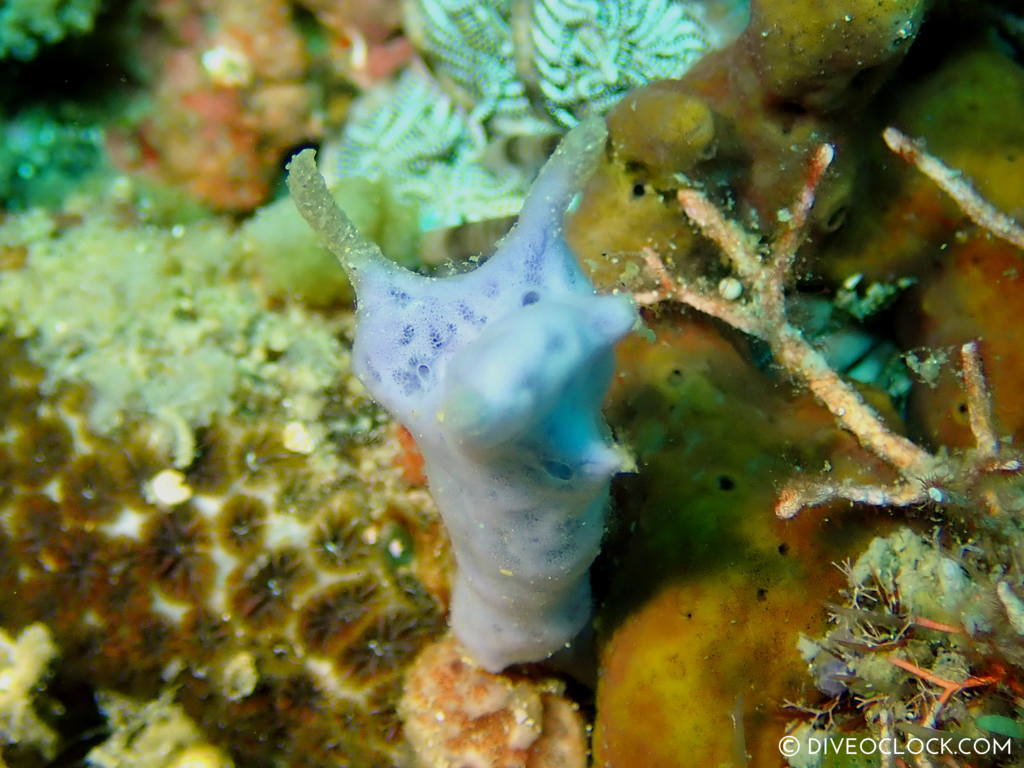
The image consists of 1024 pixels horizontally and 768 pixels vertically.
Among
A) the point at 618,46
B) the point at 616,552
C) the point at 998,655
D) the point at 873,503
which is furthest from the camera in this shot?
the point at 618,46

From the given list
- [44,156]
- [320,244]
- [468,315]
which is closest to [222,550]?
[320,244]

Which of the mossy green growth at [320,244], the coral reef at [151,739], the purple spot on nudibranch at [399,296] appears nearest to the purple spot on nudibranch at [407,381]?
the purple spot on nudibranch at [399,296]

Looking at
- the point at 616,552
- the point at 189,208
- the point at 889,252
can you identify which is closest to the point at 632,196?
the point at 889,252

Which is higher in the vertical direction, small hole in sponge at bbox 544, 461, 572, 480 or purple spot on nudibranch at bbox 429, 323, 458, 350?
purple spot on nudibranch at bbox 429, 323, 458, 350

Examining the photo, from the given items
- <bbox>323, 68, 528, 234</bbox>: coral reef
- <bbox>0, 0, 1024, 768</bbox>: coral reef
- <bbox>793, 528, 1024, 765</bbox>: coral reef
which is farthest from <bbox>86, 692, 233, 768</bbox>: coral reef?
<bbox>323, 68, 528, 234</bbox>: coral reef

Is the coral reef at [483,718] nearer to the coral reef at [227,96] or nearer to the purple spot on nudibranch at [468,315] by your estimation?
the purple spot on nudibranch at [468,315]

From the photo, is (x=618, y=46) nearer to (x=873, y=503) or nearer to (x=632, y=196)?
(x=632, y=196)

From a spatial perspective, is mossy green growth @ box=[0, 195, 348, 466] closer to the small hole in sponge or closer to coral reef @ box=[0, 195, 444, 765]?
coral reef @ box=[0, 195, 444, 765]
